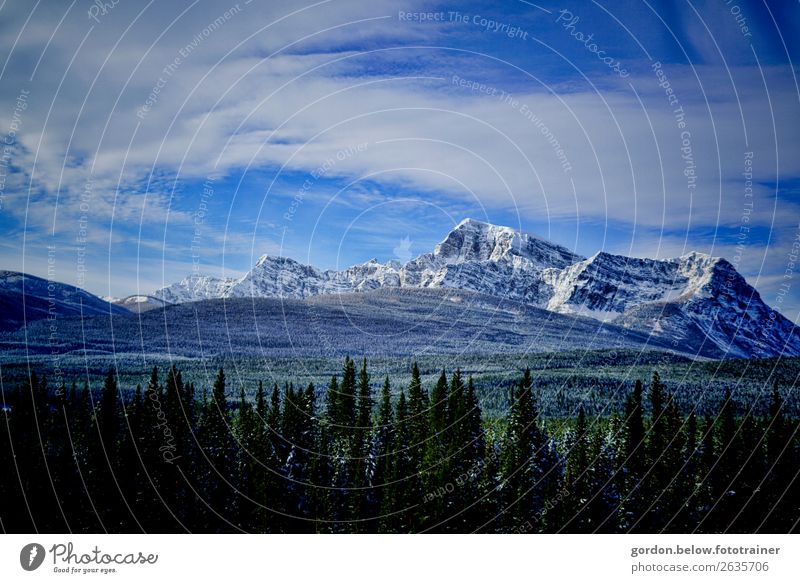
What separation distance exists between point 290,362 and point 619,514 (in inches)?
6431

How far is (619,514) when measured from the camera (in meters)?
38.2

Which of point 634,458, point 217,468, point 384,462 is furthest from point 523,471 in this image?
point 217,468
